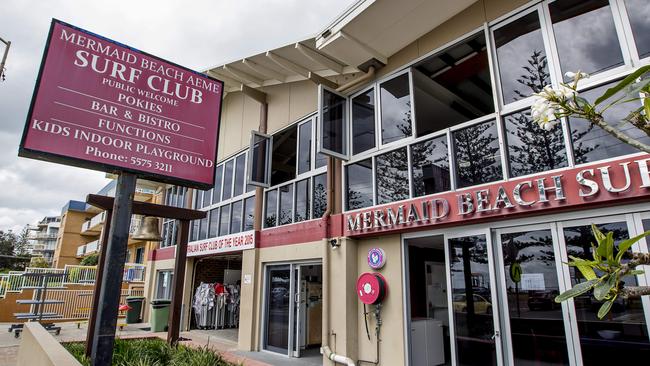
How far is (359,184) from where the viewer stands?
7688 mm

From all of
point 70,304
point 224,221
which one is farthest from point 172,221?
point 70,304

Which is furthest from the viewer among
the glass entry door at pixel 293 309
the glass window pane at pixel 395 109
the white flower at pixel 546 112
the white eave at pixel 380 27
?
the glass entry door at pixel 293 309

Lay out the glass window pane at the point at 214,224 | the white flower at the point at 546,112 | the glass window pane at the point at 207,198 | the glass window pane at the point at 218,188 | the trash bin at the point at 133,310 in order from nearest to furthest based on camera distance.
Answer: the white flower at the point at 546,112 < the glass window pane at the point at 214,224 < the glass window pane at the point at 218,188 < the glass window pane at the point at 207,198 < the trash bin at the point at 133,310

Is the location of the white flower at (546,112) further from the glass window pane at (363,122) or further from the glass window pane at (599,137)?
the glass window pane at (363,122)

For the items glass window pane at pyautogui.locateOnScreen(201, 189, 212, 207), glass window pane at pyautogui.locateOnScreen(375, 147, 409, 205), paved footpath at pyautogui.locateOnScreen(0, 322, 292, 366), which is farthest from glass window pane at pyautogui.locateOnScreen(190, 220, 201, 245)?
glass window pane at pyautogui.locateOnScreen(375, 147, 409, 205)

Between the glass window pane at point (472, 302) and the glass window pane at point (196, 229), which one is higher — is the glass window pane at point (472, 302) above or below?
below

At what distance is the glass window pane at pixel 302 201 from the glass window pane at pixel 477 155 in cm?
382

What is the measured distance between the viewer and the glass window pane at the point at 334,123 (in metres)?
7.67

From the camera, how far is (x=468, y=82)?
7.85 metres

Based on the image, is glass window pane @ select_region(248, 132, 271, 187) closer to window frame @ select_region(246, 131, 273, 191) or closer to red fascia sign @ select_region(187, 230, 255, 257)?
window frame @ select_region(246, 131, 273, 191)

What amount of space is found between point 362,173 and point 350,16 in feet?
9.58

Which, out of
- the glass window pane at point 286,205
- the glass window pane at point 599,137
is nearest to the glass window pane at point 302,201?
the glass window pane at point 286,205

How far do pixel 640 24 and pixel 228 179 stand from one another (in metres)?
10.4

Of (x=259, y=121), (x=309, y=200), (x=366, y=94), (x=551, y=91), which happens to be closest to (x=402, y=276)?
(x=309, y=200)
